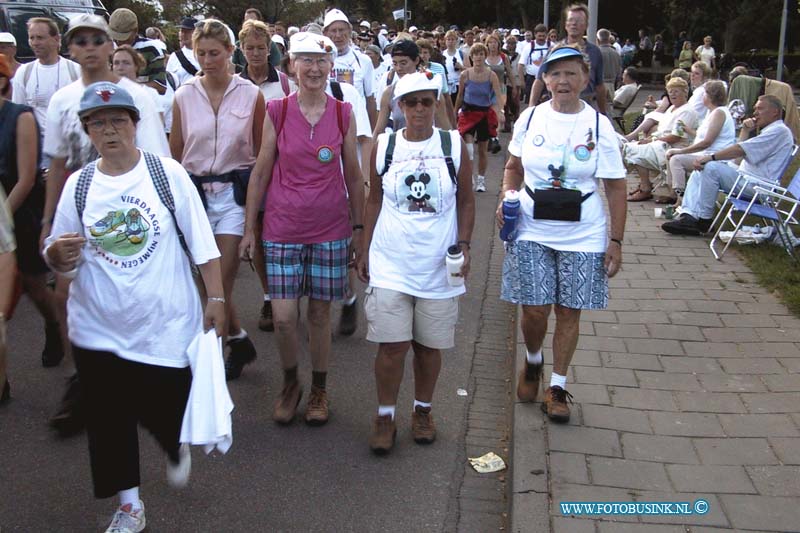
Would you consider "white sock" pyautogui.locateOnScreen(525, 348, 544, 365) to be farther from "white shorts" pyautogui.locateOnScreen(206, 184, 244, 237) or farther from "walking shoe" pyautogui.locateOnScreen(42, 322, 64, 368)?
"walking shoe" pyautogui.locateOnScreen(42, 322, 64, 368)

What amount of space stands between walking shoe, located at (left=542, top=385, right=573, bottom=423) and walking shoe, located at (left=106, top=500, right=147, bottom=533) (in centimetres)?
213

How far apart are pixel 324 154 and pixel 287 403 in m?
1.38

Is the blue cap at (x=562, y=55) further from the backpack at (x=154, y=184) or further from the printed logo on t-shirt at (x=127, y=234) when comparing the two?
the printed logo on t-shirt at (x=127, y=234)

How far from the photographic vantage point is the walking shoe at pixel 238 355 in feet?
17.3

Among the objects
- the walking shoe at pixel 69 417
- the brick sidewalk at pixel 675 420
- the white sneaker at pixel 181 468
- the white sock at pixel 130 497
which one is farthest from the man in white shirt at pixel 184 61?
the brick sidewalk at pixel 675 420

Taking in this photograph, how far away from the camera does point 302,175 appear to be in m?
4.47

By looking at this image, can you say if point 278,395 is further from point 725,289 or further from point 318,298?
point 725,289

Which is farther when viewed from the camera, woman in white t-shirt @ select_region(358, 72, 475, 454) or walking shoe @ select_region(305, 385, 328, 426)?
walking shoe @ select_region(305, 385, 328, 426)

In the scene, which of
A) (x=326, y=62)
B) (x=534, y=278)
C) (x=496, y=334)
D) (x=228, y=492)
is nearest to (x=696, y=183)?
(x=496, y=334)

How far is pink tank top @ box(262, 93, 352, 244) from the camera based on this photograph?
4.45 m

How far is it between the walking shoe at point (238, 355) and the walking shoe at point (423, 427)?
1.35m

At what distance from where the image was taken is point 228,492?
395 cm

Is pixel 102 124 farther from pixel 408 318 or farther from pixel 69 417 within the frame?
pixel 69 417

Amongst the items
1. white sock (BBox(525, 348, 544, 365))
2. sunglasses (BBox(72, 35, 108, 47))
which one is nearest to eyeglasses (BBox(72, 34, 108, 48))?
sunglasses (BBox(72, 35, 108, 47))
